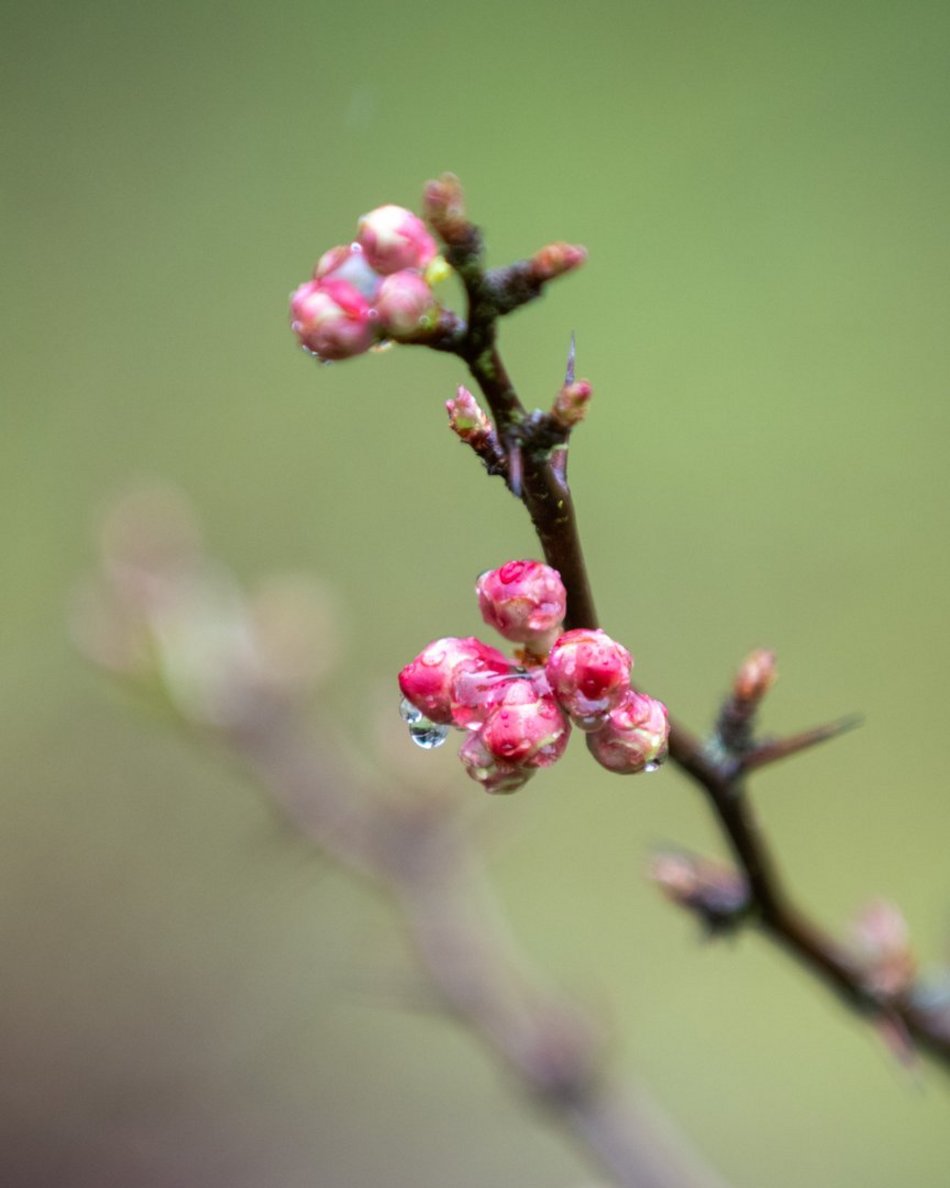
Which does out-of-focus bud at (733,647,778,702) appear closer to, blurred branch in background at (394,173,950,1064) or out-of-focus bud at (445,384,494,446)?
blurred branch in background at (394,173,950,1064)

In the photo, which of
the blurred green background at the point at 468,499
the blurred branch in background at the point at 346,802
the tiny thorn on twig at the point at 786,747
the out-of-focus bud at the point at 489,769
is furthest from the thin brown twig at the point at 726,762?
the blurred green background at the point at 468,499

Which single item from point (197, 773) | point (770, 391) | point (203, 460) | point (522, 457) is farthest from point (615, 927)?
point (522, 457)

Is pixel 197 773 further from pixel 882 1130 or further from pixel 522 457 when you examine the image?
pixel 522 457

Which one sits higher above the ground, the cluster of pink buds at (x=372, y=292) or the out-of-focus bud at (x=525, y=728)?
the cluster of pink buds at (x=372, y=292)

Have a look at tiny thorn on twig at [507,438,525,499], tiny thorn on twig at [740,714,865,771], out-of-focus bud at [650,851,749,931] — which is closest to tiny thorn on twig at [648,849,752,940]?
out-of-focus bud at [650,851,749,931]

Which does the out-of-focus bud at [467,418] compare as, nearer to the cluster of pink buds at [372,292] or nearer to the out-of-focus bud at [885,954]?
the cluster of pink buds at [372,292]

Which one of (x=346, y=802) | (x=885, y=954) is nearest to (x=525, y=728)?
(x=885, y=954)
